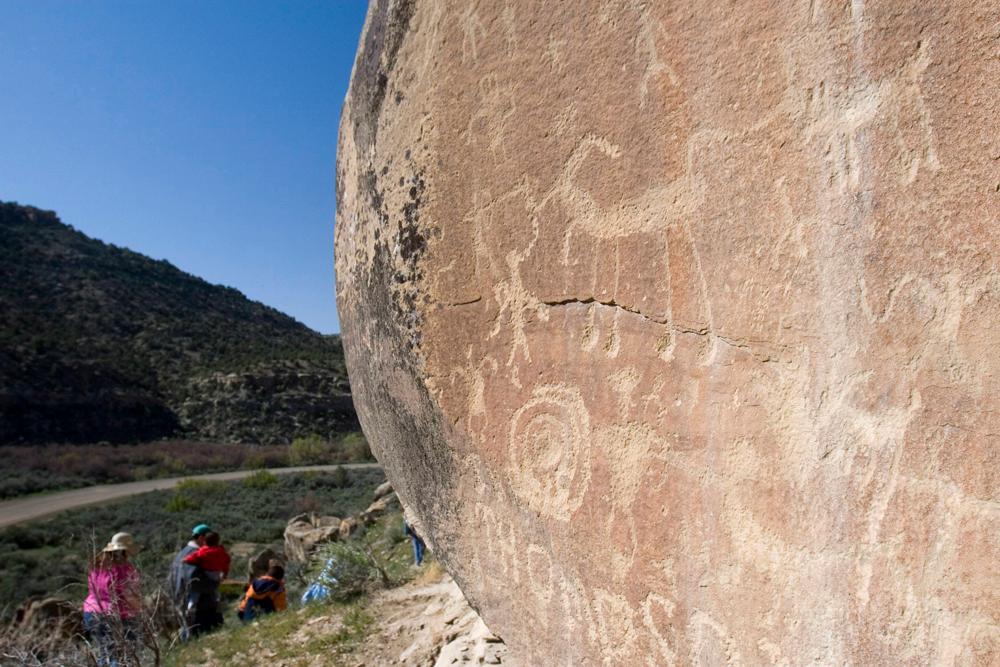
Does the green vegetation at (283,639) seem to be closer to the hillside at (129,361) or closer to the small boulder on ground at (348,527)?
the small boulder on ground at (348,527)

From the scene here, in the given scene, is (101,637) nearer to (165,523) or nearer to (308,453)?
(165,523)

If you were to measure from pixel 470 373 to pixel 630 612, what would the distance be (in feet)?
2.36

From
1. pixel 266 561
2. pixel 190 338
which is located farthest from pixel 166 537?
pixel 190 338

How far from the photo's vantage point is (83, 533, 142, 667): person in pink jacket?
355 centimetres

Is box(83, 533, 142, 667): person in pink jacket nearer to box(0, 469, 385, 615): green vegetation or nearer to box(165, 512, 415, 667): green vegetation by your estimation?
box(165, 512, 415, 667): green vegetation

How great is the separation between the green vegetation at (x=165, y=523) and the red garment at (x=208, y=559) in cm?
249

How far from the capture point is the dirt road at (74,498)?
40.3 feet

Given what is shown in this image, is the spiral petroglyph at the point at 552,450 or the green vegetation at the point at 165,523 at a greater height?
the spiral petroglyph at the point at 552,450

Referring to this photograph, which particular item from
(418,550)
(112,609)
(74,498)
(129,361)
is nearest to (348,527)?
(418,550)

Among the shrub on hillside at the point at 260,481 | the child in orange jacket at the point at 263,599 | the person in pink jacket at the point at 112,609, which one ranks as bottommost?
the shrub on hillside at the point at 260,481

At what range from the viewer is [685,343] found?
5.26 ft

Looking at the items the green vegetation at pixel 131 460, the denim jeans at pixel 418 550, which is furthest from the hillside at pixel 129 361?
the denim jeans at pixel 418 550

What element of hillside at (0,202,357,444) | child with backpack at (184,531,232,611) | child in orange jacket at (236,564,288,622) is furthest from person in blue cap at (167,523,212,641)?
hillside at (0,202,357,444)

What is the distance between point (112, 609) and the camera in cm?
365
